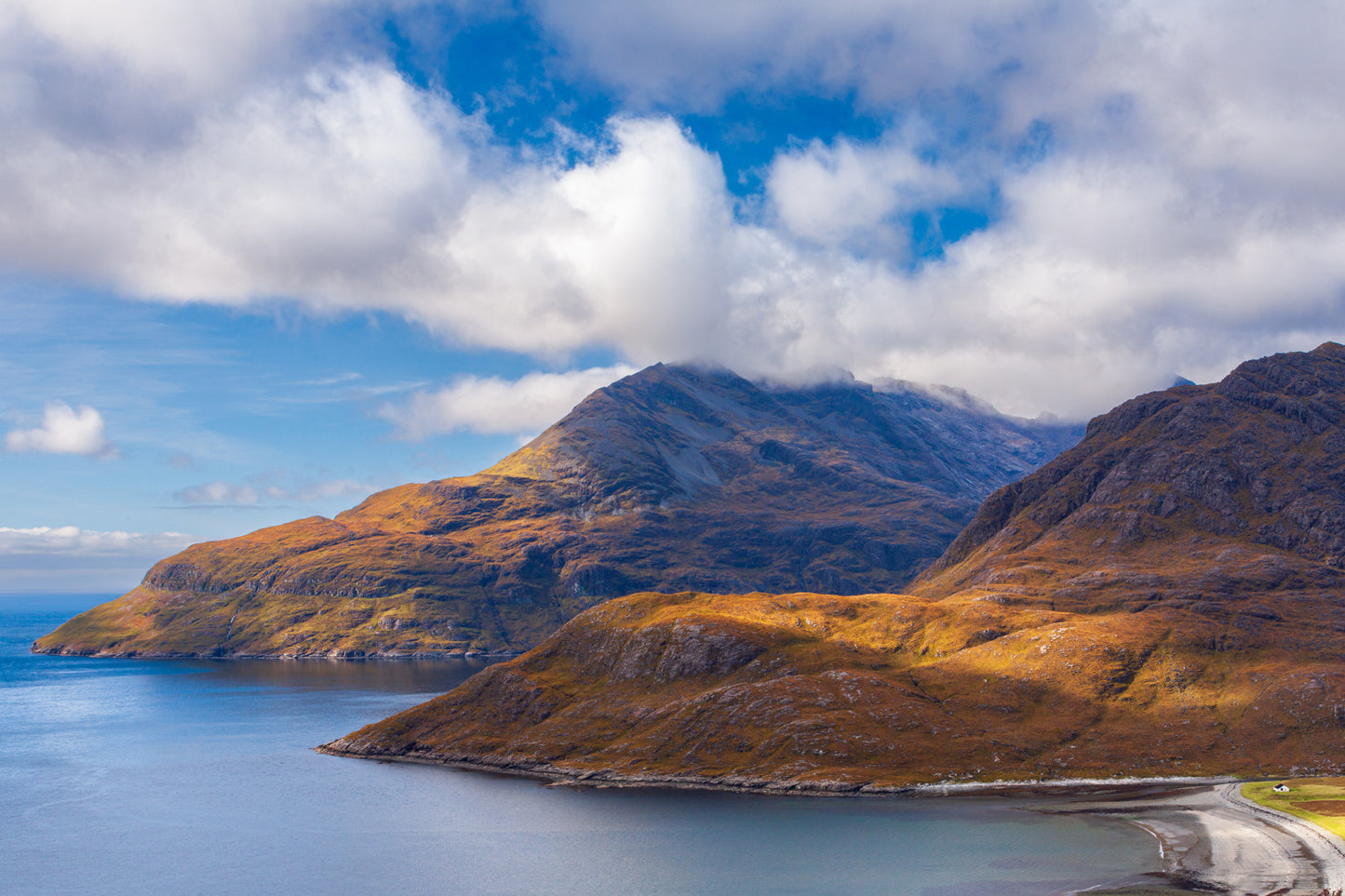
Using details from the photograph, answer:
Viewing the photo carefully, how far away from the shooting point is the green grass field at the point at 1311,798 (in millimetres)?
151250

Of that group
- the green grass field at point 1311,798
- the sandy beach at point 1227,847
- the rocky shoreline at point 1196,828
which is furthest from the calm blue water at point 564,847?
the green grass field at point 1311,798

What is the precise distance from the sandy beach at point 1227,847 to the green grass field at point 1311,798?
7.54ft

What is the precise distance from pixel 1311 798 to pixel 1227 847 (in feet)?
127

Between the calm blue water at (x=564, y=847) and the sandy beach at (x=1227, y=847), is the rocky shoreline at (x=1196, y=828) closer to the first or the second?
the sandy beach at (x=1227, y=847)

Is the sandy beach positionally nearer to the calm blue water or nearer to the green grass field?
the green grass field

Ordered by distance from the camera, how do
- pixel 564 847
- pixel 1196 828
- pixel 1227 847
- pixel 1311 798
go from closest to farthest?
1. pixel 1227 847
2. pixel 1196 828
3. pixel 564 847
4. pixel 1311 798

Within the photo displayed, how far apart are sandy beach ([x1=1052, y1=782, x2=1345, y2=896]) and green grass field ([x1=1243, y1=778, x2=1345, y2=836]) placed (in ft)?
7.54

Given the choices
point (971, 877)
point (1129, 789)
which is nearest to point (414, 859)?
point (971, 877)

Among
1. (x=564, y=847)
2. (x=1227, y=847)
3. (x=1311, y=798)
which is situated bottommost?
(x=564, y=847)

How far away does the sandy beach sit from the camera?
12406 cm

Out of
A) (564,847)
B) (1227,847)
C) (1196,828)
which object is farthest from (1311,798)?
(564,847)

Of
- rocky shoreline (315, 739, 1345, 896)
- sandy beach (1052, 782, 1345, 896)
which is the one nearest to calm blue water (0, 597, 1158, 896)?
sandy beach (1052, 782, 1345, 896)

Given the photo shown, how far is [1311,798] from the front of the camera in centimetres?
16762

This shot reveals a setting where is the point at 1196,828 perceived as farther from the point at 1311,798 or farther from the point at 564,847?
the point at 564,847
